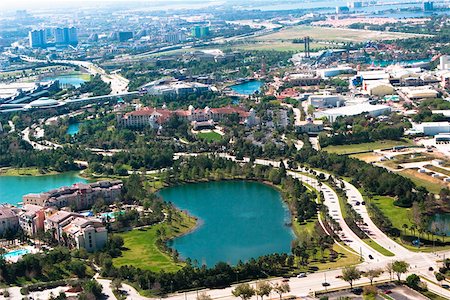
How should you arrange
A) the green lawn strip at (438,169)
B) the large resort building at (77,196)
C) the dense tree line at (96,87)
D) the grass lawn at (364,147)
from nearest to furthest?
the large resort building at (77,196), the green lawn strip at (438,169), the grass lawn at (364,147), the dense tree line at (96,87)

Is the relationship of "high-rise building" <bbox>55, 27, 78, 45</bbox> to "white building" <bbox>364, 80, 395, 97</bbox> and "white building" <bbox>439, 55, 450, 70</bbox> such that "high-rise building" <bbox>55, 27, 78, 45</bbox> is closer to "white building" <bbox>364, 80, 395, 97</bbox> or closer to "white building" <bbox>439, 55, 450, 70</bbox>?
"white building" <bbox>439, 55, 450, 70</bbox>

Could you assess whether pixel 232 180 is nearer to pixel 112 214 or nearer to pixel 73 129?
pixel 112 214

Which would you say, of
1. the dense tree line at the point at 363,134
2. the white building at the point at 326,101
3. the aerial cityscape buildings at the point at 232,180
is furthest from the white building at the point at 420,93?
the dense tree line at the point at 363,134

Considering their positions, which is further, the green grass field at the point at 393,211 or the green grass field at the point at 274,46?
the green grass field at the point at 274,46

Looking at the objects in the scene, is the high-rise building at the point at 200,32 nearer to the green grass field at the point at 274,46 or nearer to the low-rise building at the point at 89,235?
the green grass field at the point at 274,46

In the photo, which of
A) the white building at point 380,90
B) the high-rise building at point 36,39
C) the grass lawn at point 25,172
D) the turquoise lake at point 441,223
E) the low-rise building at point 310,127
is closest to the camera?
the turquoise lake at point 441,223

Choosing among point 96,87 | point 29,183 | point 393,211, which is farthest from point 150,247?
point 96,87

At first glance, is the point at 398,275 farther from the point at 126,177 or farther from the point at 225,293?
the point at 126,177
